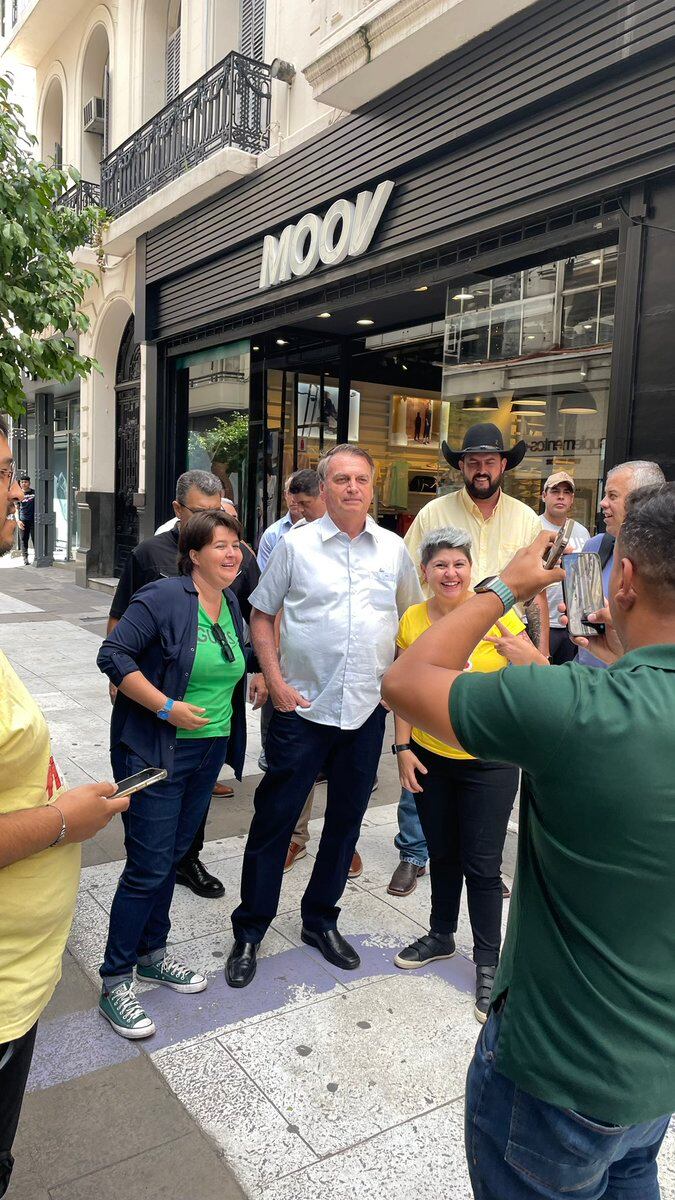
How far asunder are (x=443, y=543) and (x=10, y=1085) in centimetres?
214

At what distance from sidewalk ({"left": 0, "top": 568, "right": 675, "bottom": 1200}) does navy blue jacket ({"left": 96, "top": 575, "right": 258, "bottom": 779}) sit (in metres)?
0.94

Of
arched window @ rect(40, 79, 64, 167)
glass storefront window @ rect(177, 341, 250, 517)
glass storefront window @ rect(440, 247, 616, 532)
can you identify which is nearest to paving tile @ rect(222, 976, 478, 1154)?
glass storefront window @ rect(440, 247, 616, 532)

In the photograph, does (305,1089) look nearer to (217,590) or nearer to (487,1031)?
(487,1031)

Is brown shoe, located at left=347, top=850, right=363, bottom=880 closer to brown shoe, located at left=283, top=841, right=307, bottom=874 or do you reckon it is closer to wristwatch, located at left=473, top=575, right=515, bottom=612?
brown shoe, located at left=283, top=841, right=307, bottom=874

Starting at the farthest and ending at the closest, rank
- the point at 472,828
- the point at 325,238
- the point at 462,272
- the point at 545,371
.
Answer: the point at 325,238 < the point at 462,272 < the point at 545,371 < the point at 472,828

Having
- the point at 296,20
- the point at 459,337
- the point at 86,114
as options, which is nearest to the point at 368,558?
the point at 459,337

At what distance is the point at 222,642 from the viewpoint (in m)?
3.03

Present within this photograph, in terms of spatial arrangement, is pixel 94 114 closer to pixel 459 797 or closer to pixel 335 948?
pixel 459 797

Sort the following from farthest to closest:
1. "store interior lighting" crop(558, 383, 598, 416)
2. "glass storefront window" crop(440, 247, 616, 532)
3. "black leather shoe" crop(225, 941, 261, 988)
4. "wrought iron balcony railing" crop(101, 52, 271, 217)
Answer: "wrought iron balcony railing" crop(101, 52, 271, 217) < "store interior lighting" crop(558, 383, 598, 416) < "glass storefront window" crop(440, 247, 616, 532) < "black leather shoe" crop(225, 941, 261, 988)

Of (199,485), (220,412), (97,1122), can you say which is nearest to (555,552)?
(97,1122)

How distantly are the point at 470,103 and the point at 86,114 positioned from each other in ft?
38.2

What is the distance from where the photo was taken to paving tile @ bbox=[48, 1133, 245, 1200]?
2105 millimetres

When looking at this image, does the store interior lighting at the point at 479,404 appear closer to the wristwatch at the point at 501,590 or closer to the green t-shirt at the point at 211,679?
the green t-shirt at the point at 211,679

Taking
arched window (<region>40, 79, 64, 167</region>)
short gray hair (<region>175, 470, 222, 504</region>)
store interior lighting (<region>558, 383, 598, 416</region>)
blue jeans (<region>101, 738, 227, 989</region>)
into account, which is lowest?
blue jeans (<region>101, 738, 227, 989</region>)
